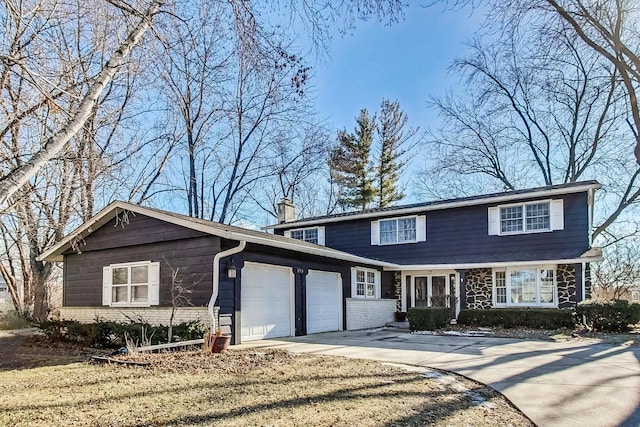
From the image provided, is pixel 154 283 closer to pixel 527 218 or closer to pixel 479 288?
pixel 479 288

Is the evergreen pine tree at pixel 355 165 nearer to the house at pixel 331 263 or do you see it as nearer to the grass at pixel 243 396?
the house at pixel 331 263

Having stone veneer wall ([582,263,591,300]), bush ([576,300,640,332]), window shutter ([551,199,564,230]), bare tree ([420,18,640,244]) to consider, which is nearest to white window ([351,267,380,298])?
window shutter ([551,199,564,230])

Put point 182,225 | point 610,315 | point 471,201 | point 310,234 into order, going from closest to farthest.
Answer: point 182,225
point 610,315
point 471,201
point 310,234

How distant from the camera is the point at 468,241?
17453 millimetres

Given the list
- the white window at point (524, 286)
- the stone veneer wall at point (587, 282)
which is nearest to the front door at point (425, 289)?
the white window at point (524, 286)

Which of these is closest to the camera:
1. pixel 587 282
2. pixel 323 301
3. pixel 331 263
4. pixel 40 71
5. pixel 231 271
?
pixel 40 71

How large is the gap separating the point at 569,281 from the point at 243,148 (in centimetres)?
1747

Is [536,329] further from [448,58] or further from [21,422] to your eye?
[21,422]

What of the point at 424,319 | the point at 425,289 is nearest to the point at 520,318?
the point at 424,319

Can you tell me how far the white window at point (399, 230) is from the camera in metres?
18.5

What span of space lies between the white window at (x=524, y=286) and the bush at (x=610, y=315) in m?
1.88

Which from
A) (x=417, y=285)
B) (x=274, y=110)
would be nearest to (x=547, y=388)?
(x=417, y=285)

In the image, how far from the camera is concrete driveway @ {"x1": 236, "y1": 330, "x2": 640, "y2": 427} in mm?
5322

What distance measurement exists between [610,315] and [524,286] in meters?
3.26
